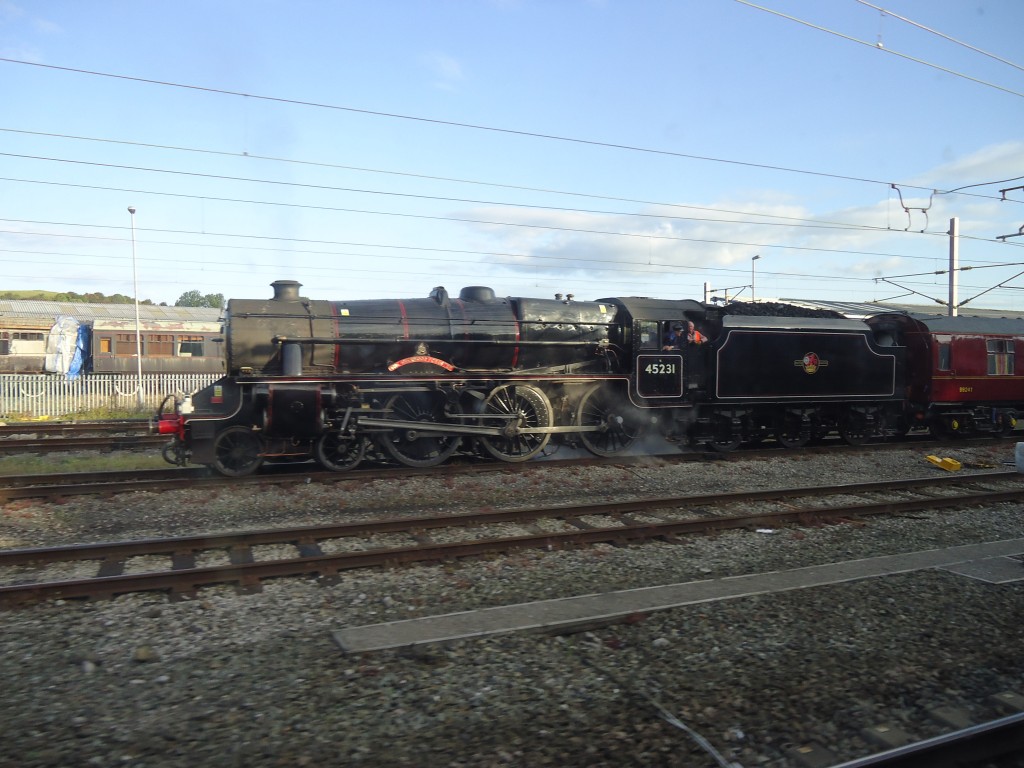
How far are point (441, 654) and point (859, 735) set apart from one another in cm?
250

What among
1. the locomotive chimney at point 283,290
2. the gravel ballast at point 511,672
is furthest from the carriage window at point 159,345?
the gravel ballast at point 511,672

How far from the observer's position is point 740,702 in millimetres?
4188

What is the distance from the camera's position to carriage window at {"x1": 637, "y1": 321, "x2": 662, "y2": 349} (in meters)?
13.7

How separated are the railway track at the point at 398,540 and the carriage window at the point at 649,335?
4499 millimetres

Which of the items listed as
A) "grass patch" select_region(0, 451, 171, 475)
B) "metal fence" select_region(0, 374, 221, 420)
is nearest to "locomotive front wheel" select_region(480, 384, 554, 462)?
"grass patch" select_region(0, 451, 171, 475)

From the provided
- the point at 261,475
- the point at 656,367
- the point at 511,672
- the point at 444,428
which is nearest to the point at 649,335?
the point at 656,367

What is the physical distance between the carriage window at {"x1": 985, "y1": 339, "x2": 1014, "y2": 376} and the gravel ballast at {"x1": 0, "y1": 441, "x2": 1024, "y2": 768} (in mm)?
13699

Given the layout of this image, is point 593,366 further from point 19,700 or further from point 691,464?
point 19,700

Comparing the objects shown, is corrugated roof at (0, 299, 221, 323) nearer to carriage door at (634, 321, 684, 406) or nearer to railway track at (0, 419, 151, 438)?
railway track at (0, 419, 151, 438)

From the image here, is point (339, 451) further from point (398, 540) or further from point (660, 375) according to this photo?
point (660, 375)

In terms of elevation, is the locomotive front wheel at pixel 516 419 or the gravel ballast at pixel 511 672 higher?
the locomotive front wheel at pixel 516 419

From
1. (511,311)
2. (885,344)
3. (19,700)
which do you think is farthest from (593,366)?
(19,700)

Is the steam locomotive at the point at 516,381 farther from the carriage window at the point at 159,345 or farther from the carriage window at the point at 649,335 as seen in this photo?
the carriage window at the point at 159,345

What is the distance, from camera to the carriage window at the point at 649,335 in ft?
45.0
